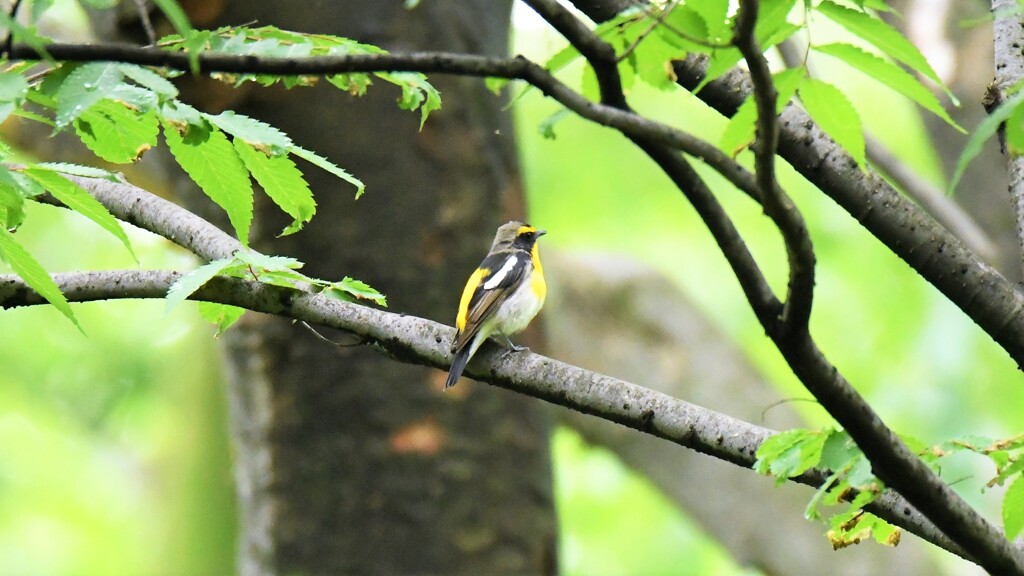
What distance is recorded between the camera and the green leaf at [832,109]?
5.90ft

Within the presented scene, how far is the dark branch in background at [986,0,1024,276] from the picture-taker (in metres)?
2.60

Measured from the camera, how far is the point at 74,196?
6.95ft

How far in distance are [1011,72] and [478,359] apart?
1548 mm

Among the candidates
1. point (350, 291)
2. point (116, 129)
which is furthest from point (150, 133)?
point (350, 291)

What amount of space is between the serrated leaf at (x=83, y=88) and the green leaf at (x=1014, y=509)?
175 centimetres

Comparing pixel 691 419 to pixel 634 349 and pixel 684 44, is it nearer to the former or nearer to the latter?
pixel 684 44

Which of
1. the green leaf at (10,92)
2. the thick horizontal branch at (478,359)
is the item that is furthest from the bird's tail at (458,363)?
the green leaf at (10,92)

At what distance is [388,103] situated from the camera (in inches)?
219

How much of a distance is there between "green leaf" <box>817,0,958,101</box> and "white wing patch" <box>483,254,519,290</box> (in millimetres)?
3065

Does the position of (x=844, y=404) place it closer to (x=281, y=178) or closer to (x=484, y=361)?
Result: (x=484, y=361)

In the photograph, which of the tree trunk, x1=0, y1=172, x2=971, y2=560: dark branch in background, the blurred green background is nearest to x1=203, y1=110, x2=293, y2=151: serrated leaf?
x1=0, y1=172, x2=971, y2=560: dark branch in background

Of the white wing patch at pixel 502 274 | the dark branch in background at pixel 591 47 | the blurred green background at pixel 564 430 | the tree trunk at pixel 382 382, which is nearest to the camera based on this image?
the dark branch in background at pixel 591 47

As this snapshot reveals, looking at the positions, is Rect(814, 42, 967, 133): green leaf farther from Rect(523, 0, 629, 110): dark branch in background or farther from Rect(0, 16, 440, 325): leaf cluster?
Rect(0, 16, 440, 325): leaf cluster

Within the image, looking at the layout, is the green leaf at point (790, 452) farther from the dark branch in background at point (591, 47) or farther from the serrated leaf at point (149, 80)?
the serrated leaf at point (149, 80)
